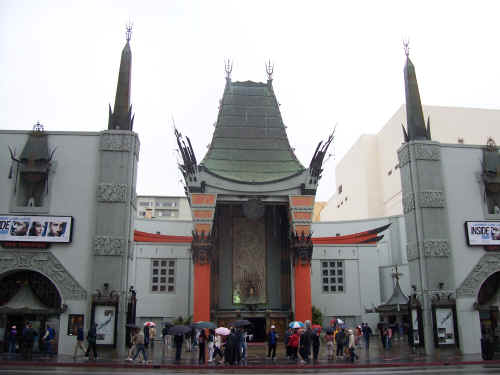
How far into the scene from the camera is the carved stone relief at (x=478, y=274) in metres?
22.3

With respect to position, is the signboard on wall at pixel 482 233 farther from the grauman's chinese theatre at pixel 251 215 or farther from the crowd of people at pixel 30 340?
the crowd of people at pixel 30 340

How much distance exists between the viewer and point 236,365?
16969 millimetres

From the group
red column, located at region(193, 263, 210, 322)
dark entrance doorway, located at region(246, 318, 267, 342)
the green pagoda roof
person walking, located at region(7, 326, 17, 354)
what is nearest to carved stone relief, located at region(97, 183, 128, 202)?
person walking, located at region(7, 326, 17, 354)

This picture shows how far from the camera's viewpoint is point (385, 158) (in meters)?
56.9

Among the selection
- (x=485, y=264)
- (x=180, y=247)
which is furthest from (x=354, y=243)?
(x=485, y=264)

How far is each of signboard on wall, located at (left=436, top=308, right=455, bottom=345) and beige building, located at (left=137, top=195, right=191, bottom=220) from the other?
53281 mm

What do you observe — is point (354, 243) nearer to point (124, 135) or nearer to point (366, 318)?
point (366, 318)

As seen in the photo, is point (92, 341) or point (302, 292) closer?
point (92, 341)

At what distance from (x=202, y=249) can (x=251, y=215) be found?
11.9 feet

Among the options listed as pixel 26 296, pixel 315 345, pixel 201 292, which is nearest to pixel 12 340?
pixel 26 296

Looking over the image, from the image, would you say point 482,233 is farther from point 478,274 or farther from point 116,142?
point 116,142

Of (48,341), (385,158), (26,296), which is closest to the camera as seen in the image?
(48,341)

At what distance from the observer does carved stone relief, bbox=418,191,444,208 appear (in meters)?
22.9

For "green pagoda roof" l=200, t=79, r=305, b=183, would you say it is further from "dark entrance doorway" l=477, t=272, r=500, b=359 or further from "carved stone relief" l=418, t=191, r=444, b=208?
"dark entrance doorway" l=477, t=272, r=500, b=359
